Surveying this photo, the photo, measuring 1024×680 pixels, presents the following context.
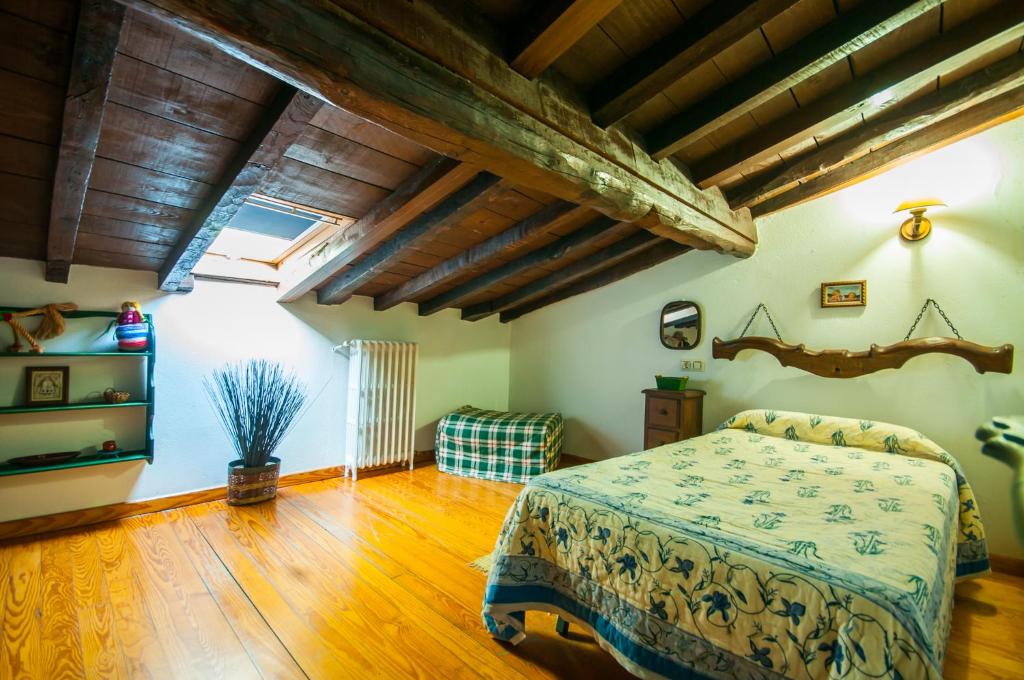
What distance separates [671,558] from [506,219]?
1976 millimetres

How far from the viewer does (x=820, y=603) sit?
1075 mm

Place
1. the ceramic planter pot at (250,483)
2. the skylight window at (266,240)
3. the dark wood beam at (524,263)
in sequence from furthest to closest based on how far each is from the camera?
1. the ceramic planter pot at (250,483)
2. the dark wood beam at (524,263)
3. the skylight window at (266,240)

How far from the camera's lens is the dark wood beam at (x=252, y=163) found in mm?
1460

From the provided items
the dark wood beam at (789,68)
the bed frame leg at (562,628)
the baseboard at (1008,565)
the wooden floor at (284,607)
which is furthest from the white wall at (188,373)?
the baseboard at (1008,565)

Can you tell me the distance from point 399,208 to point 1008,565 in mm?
3765

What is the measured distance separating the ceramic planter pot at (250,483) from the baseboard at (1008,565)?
14.2 ft

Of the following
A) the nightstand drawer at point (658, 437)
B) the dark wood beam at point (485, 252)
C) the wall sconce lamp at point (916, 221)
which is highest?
the wall sconce lamp at point (916, 221)

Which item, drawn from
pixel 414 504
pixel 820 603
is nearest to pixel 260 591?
pixel 414 504

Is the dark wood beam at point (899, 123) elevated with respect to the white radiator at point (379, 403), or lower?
elevated

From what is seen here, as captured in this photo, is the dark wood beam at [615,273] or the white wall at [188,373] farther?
the dark wood beam at [615,273]

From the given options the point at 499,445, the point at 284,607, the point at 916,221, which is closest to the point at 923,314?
the point at 916,221

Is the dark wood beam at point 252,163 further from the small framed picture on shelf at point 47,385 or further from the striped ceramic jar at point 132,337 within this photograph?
the small framed picture on shelf at point 47,385

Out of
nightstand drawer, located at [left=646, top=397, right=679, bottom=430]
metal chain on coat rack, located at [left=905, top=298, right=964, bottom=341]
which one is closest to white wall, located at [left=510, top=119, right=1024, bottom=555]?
metal chain on coat rack, located at [left=905, top=298, right=964, bottom=341]

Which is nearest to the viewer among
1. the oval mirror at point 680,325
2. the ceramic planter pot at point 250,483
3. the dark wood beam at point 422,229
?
the dark wood beam at point 422,229
